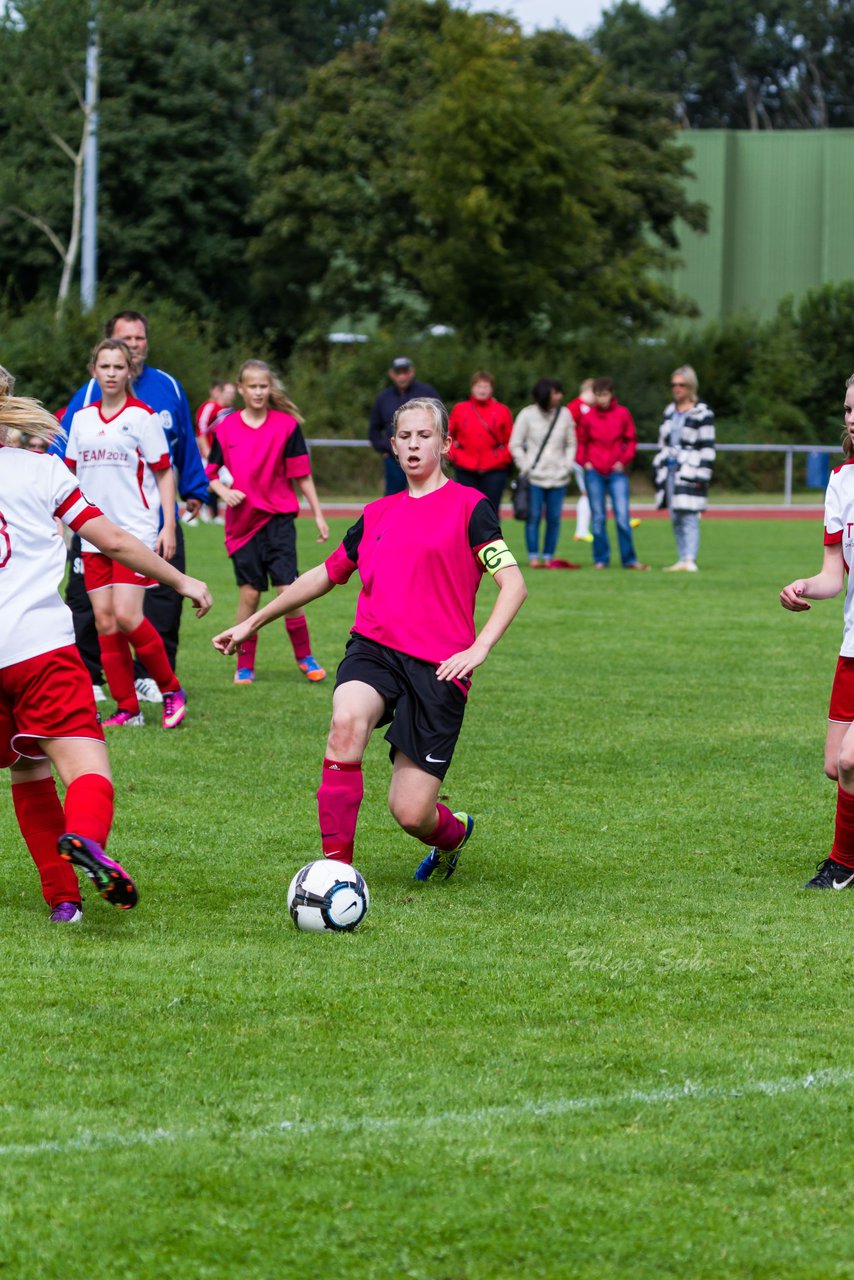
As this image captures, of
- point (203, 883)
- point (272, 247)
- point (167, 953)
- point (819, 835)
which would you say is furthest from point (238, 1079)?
point (272, 247)

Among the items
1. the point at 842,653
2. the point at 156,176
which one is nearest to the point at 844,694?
the point at 842,653

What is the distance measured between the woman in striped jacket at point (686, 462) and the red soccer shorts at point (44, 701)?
1358 centimetres

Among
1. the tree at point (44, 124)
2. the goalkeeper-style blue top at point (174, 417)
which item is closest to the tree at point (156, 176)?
the tree at point (44, 124)

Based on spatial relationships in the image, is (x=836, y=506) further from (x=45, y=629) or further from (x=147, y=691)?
(x=147, y=691)

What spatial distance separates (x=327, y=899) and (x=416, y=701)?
33.4 inches

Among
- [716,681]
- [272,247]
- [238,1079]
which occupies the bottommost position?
[716,681]

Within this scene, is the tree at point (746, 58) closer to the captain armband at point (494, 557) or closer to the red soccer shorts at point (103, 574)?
the red soccer shorts at point (103, 574)

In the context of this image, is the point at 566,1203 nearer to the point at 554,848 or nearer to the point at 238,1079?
the point at 238,1079

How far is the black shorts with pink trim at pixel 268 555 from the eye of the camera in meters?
11.7

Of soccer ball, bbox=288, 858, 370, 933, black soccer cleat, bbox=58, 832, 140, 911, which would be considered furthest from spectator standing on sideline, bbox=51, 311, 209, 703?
black soccer cleat, bbox=58, 832, 140, 911

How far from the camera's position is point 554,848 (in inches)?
269

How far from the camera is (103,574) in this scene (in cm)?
941

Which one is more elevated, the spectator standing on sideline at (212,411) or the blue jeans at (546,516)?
the spectator standing on sideline at (212,411)

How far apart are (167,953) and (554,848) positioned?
2076mm
